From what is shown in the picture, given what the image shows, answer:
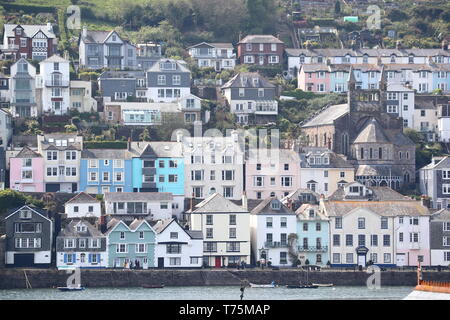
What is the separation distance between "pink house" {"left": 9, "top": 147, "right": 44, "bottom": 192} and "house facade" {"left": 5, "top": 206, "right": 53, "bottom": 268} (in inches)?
427

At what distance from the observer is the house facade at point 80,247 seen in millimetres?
87375

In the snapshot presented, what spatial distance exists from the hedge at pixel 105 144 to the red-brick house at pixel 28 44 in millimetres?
20449

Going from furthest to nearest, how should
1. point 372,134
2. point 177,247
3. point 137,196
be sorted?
point 372,134
point 137,196
point 177,247

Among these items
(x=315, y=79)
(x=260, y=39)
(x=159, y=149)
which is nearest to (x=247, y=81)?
(x=315, y=79)

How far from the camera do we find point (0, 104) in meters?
112

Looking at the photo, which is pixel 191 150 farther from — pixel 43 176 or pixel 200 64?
pixel 200 64

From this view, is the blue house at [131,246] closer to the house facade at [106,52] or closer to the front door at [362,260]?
the front door at [362,260]

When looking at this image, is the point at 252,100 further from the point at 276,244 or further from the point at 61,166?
the point at 276,244

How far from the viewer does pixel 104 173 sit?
101 meters

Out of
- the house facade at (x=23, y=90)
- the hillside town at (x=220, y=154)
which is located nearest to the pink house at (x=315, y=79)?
the hillside town at (x=220, y=154)

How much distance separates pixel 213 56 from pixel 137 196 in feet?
127

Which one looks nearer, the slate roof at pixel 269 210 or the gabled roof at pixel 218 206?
the gabled roof at pixel 218 206
